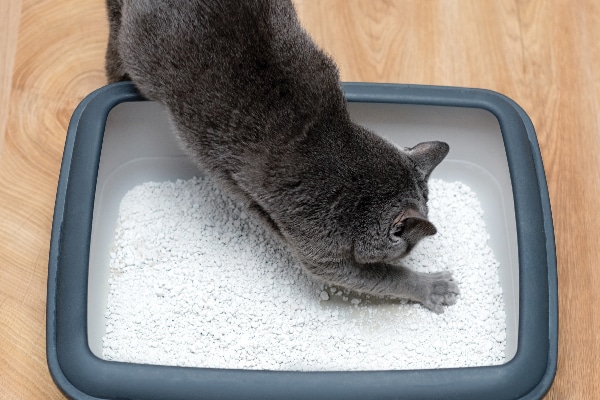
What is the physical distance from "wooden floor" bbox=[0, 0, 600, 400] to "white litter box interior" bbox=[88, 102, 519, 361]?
5.3 inches

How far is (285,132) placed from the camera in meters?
1.17

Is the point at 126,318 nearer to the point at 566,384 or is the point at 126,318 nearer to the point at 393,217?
the point at 393,217

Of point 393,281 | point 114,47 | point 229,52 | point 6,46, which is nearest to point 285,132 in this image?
point 229,52

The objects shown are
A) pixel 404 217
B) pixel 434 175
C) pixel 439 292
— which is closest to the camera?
pixel 404 217

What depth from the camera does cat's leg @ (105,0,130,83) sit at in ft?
4.56

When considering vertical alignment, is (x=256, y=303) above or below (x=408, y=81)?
below

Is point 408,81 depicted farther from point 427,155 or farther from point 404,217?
point 404,217

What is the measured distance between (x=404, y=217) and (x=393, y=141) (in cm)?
39

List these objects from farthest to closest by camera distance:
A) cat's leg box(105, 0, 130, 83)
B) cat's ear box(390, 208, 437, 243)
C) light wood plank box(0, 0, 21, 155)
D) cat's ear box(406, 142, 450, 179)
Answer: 1. light wood plank box(0, 0, 21, 155)
2. cat's leg box(105, 0, 130, 83)
3. cat's ear box(406, 142, 450, 179)
4. cat's ear box(390, 208, 437, 243)

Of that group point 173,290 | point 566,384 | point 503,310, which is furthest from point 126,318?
point 566,384

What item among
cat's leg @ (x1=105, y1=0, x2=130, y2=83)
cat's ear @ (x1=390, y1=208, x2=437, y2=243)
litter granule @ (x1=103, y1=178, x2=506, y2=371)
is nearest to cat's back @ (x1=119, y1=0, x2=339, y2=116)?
cat's leg @ (x1=105, y1=0, x2=130, y2=83)

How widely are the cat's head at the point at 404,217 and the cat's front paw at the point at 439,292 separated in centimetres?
19

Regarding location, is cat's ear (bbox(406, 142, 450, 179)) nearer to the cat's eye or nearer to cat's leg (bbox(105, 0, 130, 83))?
the cat's eye

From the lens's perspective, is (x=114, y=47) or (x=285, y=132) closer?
(x=285, y=132)
